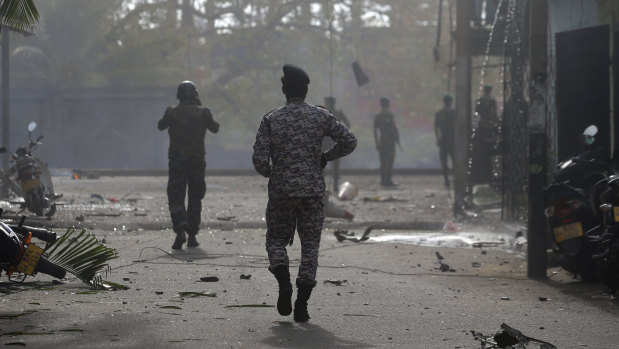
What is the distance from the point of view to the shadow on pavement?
231 inches

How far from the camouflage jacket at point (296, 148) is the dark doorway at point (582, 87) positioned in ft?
20.4

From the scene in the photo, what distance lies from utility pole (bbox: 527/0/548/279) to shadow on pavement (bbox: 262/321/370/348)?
3.39 m

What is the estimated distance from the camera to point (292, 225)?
7.09 m

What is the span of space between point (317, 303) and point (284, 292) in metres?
0.84

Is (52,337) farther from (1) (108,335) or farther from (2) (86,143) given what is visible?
(2) (86,143)

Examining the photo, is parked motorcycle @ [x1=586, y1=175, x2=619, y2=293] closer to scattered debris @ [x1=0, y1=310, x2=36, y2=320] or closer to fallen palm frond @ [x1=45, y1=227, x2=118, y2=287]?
fallen palm frond @ [x1=45, y1=227, x2=118, y2=287]

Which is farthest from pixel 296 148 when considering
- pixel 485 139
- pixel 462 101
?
pixel 485 139

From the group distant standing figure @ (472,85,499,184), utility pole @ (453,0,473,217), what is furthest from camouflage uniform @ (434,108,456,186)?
utility pole @ (453,0,473,217)

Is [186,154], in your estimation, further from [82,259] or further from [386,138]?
[386,138]

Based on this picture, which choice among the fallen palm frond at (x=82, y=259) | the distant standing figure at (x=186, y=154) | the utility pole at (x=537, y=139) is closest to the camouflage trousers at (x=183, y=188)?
the distant standing figure at (x=186, y=154)

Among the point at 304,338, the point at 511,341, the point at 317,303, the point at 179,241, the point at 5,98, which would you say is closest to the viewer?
the point at 511,341

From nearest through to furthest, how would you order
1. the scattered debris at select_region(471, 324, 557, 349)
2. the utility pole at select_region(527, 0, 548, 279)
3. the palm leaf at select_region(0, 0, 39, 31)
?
1. the scattered debris at select_region(471, 324, 557, 349)
2. the palm leaf at select_region(0, 0, 39, 31)
3. the utility pole at select_region(527, 0, 548, 279)

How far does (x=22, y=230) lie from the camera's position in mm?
7414

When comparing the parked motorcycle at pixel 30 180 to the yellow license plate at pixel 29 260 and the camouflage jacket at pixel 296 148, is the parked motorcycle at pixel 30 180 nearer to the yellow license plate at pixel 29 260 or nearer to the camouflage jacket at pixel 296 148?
the yellow license plate at pixel 29 260
